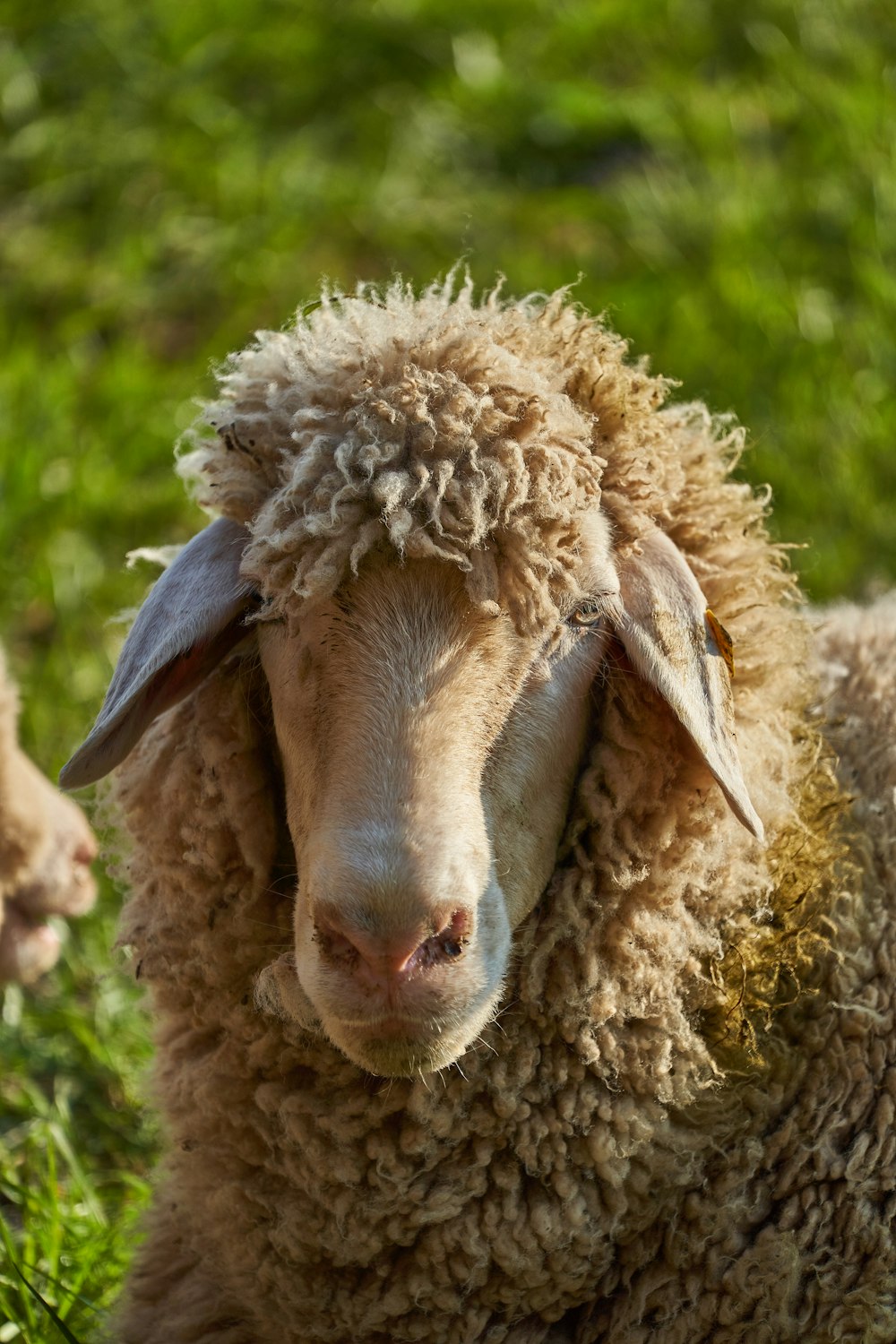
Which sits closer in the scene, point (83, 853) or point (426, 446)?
point (426, 446)

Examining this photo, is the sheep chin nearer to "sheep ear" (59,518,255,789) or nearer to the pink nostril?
"sheep ear" (59,518,255,789)

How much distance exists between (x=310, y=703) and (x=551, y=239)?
16.1 feet

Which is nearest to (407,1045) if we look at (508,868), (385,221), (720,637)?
(508,868)

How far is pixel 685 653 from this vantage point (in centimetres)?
255

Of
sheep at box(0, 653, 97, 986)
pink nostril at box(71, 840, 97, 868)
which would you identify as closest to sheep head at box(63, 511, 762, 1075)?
sheep at box(0, 653, 97, 986)

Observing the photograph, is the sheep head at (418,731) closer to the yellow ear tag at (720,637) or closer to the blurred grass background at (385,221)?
the yellow ear tag at (720,637)

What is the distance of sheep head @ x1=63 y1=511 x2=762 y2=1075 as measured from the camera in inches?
87.3

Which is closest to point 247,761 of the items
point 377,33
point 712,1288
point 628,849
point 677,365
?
point 628,849

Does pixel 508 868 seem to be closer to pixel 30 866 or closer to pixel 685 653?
pixel 685 653

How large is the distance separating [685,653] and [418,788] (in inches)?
21.4

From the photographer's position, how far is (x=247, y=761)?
272 cm

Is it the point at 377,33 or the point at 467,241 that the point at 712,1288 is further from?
the point at 377,33

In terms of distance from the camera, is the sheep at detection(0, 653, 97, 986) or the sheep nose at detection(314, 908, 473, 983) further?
the sheep at detection(0, 653, 97, 986)

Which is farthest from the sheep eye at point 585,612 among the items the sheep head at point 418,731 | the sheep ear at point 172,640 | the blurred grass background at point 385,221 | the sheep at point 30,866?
the blurred grass background at point 385,221
